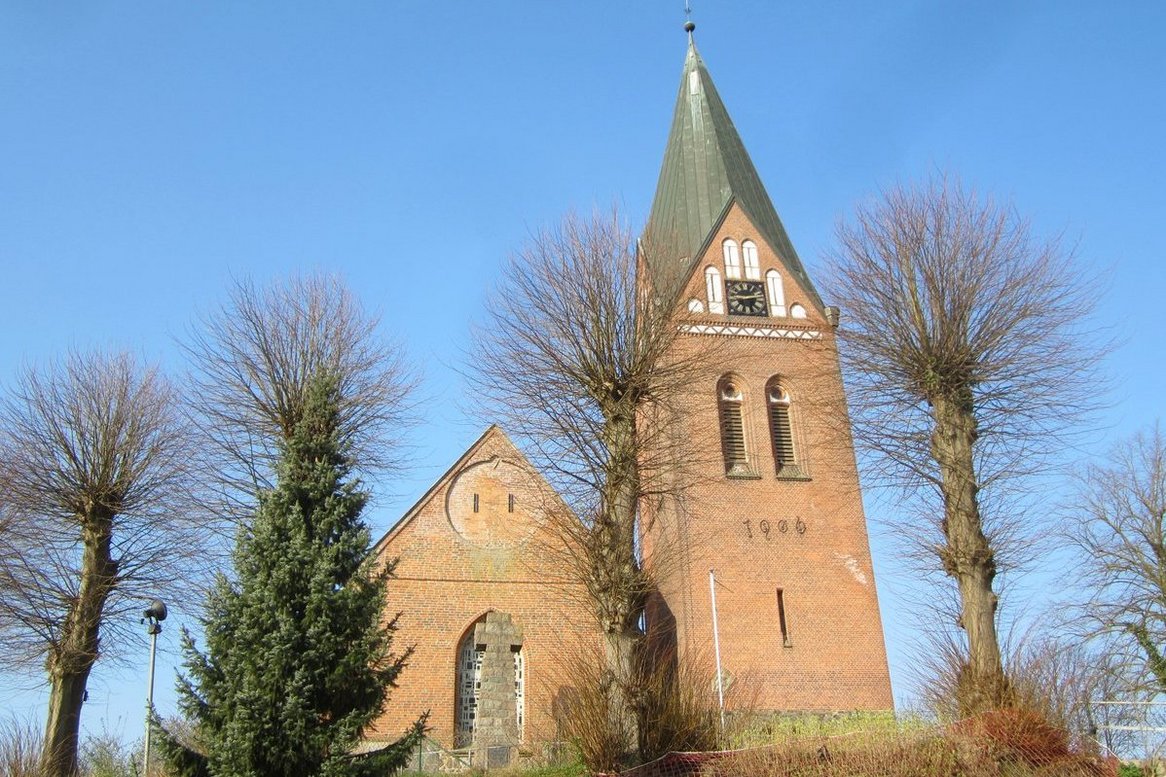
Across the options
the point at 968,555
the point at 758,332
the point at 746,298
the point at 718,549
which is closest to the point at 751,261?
the point at 746,298

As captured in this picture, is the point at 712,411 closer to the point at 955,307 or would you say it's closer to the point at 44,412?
the point at 955,307

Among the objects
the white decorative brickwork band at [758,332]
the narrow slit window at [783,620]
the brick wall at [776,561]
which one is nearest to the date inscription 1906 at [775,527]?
the brick wall at [776,561]

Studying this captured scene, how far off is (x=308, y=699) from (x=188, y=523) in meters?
8.10

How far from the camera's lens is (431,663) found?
2080cm

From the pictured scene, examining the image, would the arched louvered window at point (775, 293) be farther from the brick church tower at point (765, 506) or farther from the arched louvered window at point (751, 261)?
the arched louvered window at point (751, 261)

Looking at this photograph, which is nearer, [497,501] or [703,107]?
[497,501]

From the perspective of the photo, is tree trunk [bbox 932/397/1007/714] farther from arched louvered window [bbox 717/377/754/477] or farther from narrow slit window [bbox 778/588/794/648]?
arched louvered window [bbox 717/377/754/477]

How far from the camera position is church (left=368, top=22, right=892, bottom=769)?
2048 cm

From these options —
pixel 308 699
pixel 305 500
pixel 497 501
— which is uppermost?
pixel 497 501

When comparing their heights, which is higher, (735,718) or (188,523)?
(188,523)

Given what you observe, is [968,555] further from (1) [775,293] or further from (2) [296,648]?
(1) [775,293]

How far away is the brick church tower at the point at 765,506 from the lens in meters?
23.1

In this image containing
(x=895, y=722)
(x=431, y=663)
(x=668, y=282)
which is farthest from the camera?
(x=431, y=663)

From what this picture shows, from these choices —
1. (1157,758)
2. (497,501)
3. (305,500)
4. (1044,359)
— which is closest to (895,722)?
(1157,758)
